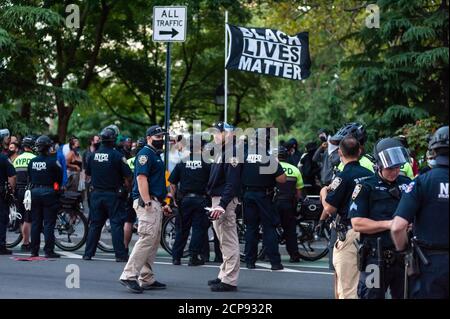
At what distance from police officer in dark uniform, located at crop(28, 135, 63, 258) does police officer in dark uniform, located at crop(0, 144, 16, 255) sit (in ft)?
1.32

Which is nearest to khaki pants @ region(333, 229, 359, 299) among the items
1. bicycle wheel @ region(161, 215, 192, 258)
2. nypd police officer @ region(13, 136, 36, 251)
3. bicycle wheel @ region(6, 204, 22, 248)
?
bicycle wheel @ region(161, 215, 192, 258)

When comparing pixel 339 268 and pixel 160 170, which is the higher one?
pixel 160 170

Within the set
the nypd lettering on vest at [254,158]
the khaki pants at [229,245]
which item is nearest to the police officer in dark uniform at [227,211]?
the khaki pants at [229,245]

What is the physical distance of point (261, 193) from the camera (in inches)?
472

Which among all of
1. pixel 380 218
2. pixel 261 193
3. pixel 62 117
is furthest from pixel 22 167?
pixel 380 218

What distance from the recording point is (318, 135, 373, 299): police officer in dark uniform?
757cm

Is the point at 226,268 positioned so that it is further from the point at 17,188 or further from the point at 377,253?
the point at 17,188

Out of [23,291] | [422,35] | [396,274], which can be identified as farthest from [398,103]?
[396,274]

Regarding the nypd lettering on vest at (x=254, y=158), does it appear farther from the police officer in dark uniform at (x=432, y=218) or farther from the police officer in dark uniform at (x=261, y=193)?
the police officer in dark uniform at (x=432, y=218)

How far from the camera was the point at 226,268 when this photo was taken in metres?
10.3

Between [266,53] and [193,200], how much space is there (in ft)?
12.8

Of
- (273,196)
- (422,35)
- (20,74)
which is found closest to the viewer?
(273,196)

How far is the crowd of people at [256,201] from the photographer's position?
6.09 metres

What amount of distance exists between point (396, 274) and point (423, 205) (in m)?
1.18
